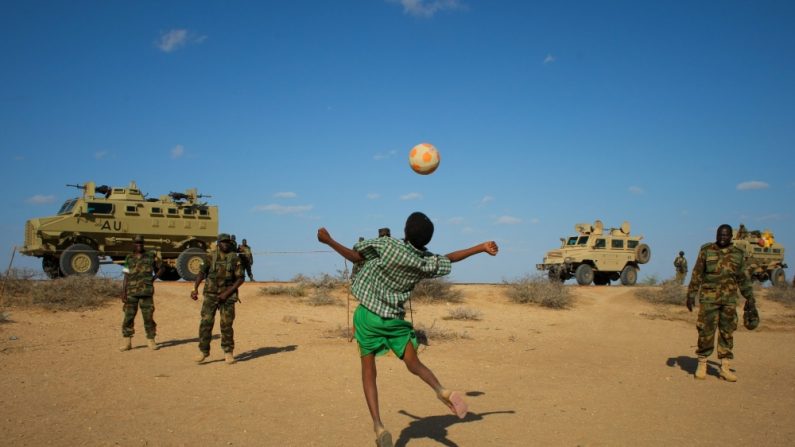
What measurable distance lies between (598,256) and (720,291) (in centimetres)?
1666

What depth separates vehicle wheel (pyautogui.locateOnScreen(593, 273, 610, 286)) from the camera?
24344 mm

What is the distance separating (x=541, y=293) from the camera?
1697 centimetres

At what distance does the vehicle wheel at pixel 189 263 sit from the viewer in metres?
18.4

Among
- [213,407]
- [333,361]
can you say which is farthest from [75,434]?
[333,361]

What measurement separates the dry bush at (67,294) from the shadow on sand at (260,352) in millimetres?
5719

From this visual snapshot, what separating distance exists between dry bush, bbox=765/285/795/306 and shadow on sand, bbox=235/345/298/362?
16.8 meters

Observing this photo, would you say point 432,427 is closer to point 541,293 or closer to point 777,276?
point 541,293

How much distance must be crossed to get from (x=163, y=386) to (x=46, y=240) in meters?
13.1

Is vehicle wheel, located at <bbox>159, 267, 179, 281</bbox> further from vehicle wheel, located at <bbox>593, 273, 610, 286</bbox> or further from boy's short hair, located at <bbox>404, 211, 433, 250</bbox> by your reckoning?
boy's short hair, located at <bbox>404, 211, 433, 250</bbox>

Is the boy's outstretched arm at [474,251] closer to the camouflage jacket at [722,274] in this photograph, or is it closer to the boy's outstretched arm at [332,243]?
the boy's outstretched arm at [332,243]

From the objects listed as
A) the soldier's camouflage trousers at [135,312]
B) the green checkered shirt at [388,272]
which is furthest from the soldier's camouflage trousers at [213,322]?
the green checkered shirt at [388,272]

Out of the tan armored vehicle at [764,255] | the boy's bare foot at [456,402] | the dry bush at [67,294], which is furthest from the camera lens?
the tan armored vehicle at [764,255]

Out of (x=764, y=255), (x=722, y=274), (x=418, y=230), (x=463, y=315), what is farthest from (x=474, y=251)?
(x=764, y=255)

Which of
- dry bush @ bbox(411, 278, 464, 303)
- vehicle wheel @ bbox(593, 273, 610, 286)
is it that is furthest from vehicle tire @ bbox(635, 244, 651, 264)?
dry bush @ bbox(411, 278, 464, 303)
